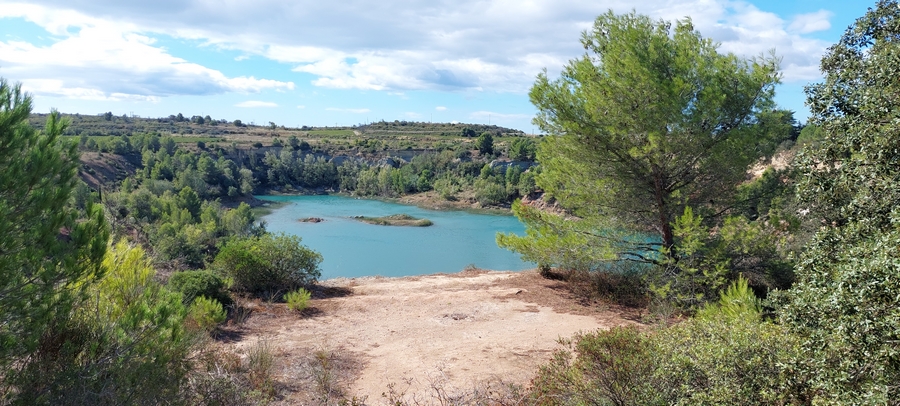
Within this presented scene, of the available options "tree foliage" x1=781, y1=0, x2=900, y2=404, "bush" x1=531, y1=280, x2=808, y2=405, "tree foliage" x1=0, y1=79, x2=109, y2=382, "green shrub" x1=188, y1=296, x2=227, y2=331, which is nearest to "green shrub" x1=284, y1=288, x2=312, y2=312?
"green shrub" x1=188, y1=296, x2=227, y2=331

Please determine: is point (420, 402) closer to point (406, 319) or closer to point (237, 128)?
point (406, 319)

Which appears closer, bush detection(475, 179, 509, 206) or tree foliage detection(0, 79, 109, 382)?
tree foliage detection(0, 79, 109, 382)

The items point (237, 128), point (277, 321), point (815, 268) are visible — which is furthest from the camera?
point (237, 128)

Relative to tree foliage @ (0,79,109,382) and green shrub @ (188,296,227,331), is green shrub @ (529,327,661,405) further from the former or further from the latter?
green shrub @ (188,296,227,331)

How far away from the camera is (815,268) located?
4.68m

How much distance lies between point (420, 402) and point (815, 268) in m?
4.01

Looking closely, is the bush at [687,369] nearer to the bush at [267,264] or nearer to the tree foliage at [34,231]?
the tree foliage at [34,231]

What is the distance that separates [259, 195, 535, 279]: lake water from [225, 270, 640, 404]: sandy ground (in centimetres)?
1247

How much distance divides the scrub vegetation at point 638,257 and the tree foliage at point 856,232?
0.05 ft

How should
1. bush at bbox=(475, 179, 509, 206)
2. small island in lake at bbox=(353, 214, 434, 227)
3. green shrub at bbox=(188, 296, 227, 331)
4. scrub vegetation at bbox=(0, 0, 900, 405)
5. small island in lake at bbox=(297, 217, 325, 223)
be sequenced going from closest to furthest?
scrub vegetation at bbox=(0, 0, 900, 405)
green shrub at bbox=(188, 296, 227, 331)
small island in lake at bbox=(353, 214, 434, 227)
small island in lake at bbox=(297, 217, 325, 223)
bush at bbox=(475, 179, 509, 206)

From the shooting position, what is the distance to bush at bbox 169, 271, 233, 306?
34.5ft

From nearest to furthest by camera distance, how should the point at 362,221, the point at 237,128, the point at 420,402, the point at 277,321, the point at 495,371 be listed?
the point at 420,402 → the point at 495,371 → the point at 277,321 → the point at 362,221 → the point at 237,128

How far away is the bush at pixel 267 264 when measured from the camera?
→ 1296cm

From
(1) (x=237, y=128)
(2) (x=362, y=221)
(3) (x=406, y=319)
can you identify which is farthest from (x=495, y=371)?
(1) (x=237, y=128)
